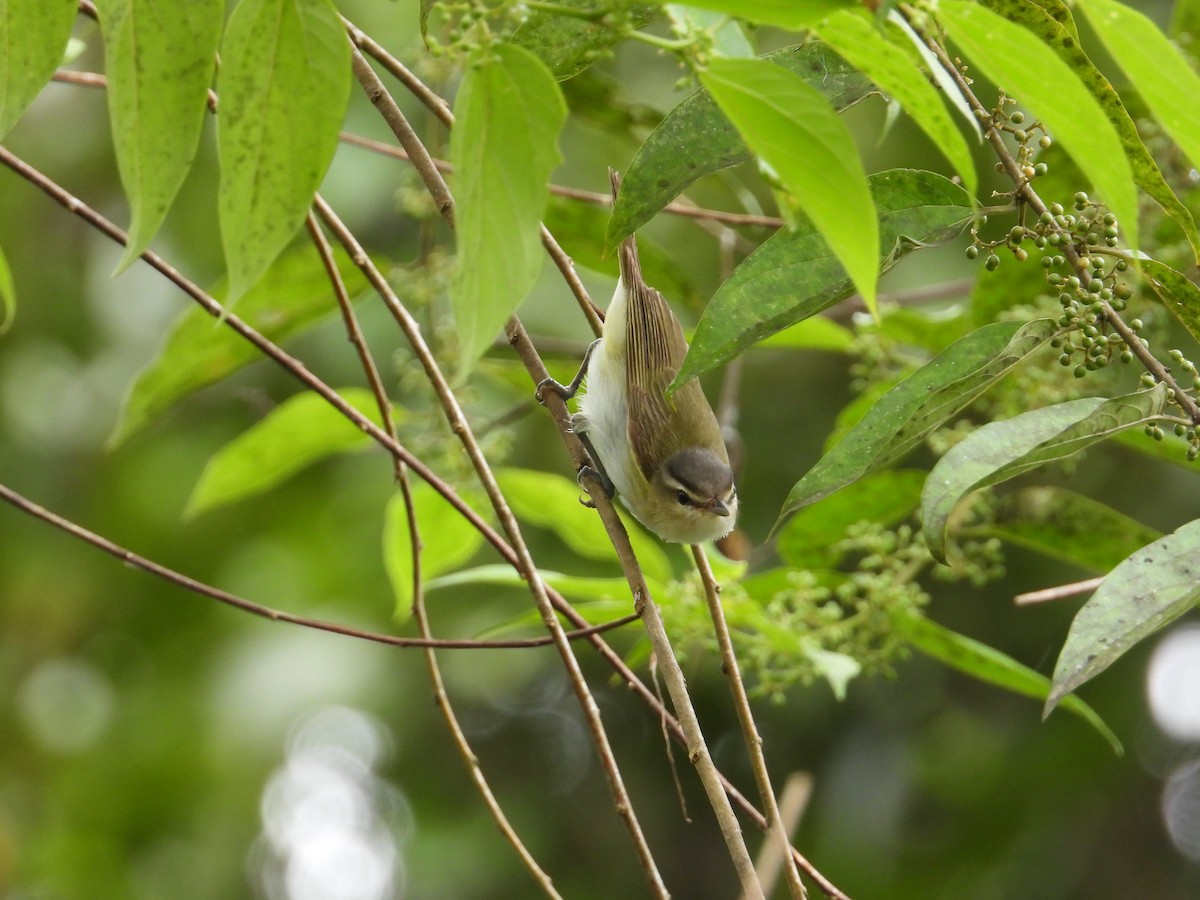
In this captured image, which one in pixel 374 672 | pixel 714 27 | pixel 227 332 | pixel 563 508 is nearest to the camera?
pixel 714 27

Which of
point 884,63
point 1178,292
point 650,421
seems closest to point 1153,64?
point 884,63

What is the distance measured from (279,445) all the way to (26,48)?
153 centimetres

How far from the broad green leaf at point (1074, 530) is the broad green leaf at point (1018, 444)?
1124 mm

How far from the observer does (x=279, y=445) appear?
276 centimetres

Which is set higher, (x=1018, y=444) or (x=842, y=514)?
(x=1018, y=444)

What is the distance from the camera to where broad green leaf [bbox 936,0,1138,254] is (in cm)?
100

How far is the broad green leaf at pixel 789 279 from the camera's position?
128 cm

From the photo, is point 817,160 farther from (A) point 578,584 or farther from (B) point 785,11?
(A) point 578,584

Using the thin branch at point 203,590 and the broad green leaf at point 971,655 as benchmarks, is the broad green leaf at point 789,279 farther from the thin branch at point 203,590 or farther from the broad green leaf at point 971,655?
the broad green leaf at point 971,655

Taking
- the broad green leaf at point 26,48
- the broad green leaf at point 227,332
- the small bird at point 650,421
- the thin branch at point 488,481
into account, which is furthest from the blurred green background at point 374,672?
the broad green leaf at point 26,48

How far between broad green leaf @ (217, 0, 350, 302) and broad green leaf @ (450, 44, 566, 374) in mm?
170

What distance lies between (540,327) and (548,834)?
2.44m

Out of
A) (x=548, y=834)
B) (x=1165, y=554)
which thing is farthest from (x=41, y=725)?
(x=1165, y=554)

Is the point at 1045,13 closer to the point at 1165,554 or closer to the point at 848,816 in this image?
the point at 1165,554
